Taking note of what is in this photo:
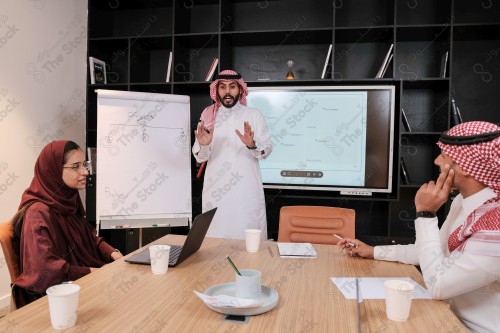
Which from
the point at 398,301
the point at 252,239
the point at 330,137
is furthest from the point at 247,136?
the point at 398,301

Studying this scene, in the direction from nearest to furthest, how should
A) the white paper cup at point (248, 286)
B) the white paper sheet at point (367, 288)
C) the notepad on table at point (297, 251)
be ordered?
the white paper cup at point (248, 286)
the white paper sheet at point (367, 288)
the notepad on table at point (297, 251)

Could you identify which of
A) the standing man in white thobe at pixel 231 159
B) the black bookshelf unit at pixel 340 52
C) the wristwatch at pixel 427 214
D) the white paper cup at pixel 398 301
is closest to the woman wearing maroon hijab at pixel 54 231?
the standing man in white thobe at pixel 231 159

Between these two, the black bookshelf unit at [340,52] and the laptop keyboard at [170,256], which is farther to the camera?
the black bookshelf unit at [340,52]

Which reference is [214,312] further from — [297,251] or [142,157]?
[142,157]

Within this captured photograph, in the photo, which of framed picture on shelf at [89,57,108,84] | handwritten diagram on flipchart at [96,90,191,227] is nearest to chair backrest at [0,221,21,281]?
handwritten diagram on flipchart at [96,90,191,227]

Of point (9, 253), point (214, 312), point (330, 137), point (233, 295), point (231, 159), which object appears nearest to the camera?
point (214, 312)

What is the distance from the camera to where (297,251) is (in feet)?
5.79

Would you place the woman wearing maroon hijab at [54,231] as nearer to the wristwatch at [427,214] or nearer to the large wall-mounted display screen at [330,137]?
the wristwatch at [427,214]

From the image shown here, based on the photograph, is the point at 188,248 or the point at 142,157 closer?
the point at 188,248

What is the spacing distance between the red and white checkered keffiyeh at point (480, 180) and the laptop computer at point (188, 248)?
35.8 inches

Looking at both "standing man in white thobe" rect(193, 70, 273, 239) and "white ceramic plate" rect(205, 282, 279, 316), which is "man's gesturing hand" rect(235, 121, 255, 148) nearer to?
"standing man in white thobe" rect(193, 70, 273, 239)

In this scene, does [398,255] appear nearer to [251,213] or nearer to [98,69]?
[251,213]

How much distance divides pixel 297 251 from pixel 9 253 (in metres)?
1.20

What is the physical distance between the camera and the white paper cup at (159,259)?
1.40 metres
